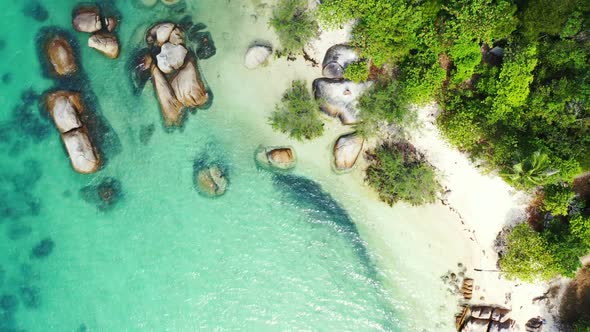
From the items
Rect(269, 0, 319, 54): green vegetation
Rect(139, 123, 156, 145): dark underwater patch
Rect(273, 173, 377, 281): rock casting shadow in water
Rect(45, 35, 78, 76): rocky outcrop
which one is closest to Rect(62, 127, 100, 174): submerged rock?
Rect(139, 123, 156, 145): dark underwater patch

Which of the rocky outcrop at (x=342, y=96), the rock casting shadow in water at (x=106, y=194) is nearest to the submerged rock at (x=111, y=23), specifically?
Answer: the rock casting shadow in water at (x=106, y=194)

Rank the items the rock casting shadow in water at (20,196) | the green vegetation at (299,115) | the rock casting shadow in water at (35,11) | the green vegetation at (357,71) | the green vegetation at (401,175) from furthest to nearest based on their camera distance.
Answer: the rock casting shadow in water at (35,11)
the rock casting shadow in water at (20,196)
the green vegetation at (299,115)
the green vegetation at (401,175)
the green vegetation at (357,71)

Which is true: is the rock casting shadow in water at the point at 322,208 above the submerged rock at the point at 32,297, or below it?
above

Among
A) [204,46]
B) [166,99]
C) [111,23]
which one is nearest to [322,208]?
[166,99]

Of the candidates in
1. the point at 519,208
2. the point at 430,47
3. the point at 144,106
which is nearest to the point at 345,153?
the point at 430,47

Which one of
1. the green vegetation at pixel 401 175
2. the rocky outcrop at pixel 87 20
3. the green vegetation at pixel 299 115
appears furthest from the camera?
the rocky outcrop at pixel 87 20

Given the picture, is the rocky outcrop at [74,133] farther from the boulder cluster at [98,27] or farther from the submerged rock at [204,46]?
the submerged rock at [204,46]

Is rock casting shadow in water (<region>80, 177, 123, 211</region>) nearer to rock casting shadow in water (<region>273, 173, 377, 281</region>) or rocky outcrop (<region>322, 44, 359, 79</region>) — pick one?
rock casting shadow in water (<region>273, 173, 377, 281</region>)

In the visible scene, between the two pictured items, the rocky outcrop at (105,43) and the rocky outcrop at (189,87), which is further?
the rocky outcrop at (105,43)

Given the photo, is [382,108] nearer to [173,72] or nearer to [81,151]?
[173,72]
